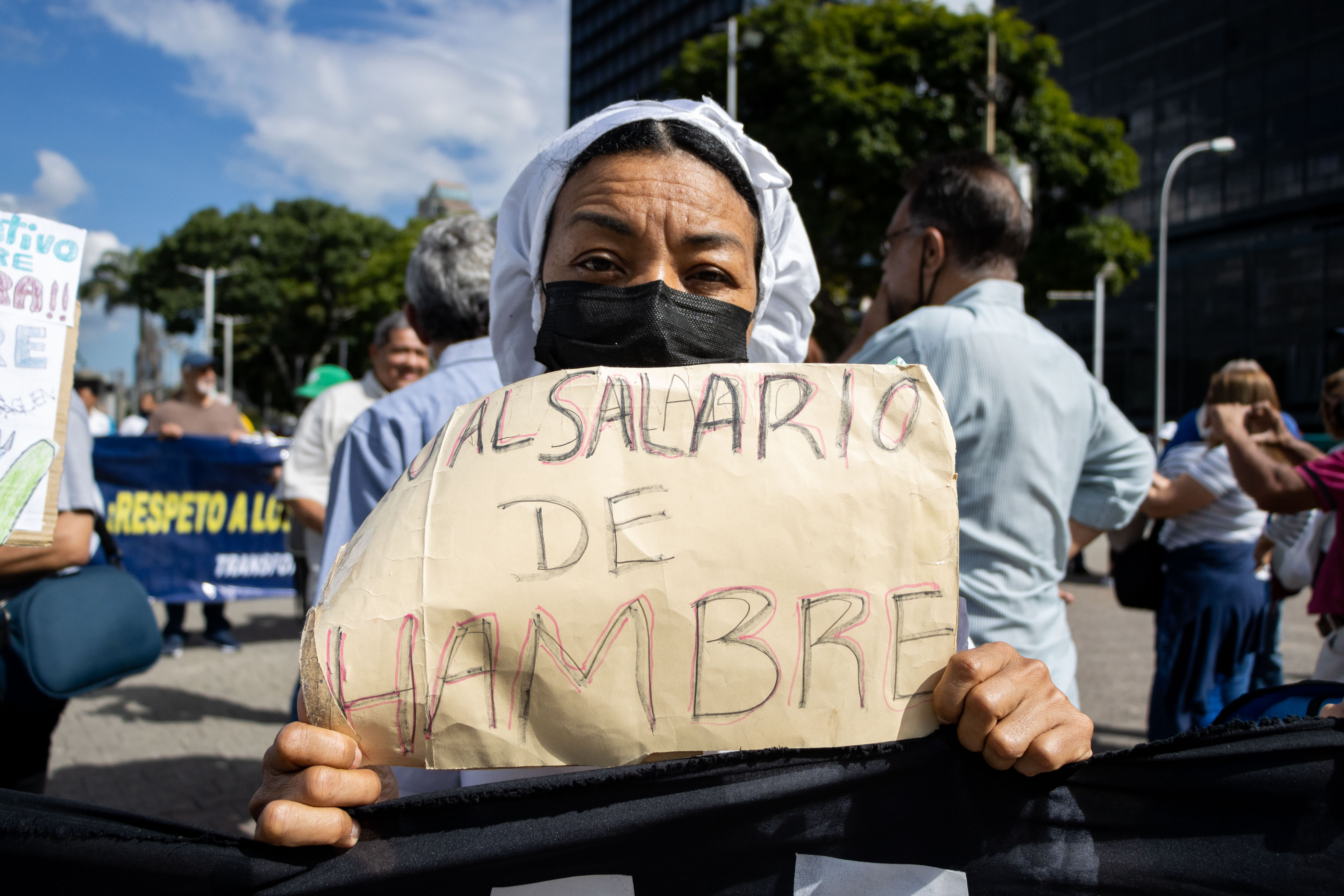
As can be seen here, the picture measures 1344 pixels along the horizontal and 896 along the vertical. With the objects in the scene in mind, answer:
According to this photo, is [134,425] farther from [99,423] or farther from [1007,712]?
[1007,712]

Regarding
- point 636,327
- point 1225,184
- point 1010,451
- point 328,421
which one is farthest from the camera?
point 1225,184

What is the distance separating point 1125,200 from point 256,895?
127 ft

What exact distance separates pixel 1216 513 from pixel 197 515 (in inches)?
277

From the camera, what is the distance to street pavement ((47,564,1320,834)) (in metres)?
4.09

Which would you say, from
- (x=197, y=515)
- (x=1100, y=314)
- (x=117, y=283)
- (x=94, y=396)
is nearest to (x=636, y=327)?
(x=197, y=515)

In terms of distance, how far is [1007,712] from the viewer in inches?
34.8

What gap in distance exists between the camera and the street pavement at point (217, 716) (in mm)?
4086

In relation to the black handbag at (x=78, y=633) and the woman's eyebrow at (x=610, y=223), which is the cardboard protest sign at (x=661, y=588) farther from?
the black handbag at (x=78, y=633)

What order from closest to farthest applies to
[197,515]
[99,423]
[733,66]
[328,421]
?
[328,421]
[197,515]
[99,423]
[733,66]

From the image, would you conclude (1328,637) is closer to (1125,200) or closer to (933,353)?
(933,353)

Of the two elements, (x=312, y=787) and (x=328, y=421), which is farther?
(x=328, y=421)

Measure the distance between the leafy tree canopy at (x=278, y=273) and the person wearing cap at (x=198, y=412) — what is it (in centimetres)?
Answer: 3686

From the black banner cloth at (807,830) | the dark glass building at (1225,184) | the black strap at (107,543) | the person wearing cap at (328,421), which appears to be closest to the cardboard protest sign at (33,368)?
the black banner cloth at (807,830)

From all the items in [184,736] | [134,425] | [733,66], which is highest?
[733,66]
